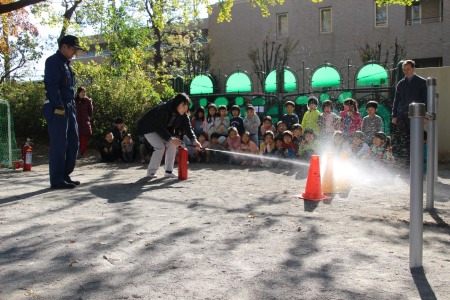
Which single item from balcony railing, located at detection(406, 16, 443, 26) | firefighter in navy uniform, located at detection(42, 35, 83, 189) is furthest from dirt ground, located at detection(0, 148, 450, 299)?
balcony railing, located at detection(406, 16, 443, 26)

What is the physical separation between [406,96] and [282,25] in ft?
63.7

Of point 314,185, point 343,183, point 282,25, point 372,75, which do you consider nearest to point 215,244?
point 314,185

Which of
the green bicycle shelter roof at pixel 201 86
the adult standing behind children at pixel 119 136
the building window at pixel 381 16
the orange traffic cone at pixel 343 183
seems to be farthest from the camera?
the building window at pixel 381 16

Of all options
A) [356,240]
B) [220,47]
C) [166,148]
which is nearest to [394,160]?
[166,148]

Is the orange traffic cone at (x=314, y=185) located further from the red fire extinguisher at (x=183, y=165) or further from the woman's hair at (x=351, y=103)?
the woman's hair at (x=351, y=103)

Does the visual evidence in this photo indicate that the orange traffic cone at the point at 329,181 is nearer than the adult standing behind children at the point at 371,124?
Yes

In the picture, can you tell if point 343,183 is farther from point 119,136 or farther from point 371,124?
point 119,136

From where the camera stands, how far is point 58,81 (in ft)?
23.3

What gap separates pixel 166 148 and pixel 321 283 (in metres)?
6.02

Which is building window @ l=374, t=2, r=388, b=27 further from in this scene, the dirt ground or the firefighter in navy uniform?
the firefighter in navy uniform

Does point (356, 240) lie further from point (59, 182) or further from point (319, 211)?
point (59, 182)

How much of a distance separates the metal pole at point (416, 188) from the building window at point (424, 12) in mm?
22543

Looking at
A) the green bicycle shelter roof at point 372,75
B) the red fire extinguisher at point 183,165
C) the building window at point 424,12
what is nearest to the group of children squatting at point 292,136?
the red fire extinguisher at point 183,165

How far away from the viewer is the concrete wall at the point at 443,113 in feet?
36.9
